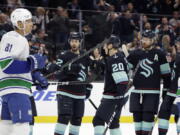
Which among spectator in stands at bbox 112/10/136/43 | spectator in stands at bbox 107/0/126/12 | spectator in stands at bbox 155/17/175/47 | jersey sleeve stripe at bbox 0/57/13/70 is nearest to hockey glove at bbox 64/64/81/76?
jersey sleeve stripe at bbox 0/57/13/70

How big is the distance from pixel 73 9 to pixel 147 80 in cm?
425

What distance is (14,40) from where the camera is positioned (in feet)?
17.1

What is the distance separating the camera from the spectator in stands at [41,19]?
1014 centimetres

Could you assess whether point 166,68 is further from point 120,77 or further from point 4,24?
point 4,24

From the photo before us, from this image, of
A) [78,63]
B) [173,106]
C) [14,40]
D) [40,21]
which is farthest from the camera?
[40,21]

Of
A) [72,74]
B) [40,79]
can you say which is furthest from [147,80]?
[40,79]

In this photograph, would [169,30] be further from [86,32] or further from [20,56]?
[20,56]

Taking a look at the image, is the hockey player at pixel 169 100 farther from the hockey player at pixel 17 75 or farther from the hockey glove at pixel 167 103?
the hockey player at pixel 17 75

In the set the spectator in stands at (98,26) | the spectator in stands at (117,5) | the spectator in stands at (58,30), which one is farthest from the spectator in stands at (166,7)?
the spectator in stands at (58,30)

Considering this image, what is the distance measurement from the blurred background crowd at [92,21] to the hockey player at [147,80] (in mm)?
2353

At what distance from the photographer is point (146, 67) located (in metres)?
6.85

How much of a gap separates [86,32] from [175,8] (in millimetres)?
2483

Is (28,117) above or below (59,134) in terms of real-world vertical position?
above

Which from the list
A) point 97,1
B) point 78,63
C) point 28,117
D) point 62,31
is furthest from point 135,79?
point 97,1
